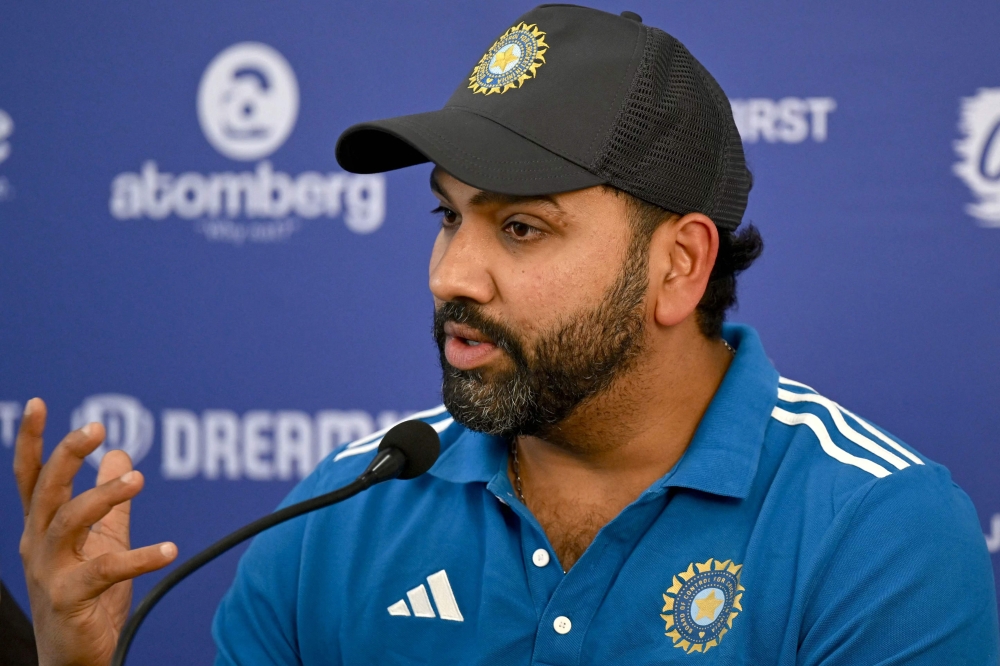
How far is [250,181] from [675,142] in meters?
1.03

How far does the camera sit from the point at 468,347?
3.60 feet

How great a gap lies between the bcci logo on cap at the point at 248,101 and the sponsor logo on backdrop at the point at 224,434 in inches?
20.4

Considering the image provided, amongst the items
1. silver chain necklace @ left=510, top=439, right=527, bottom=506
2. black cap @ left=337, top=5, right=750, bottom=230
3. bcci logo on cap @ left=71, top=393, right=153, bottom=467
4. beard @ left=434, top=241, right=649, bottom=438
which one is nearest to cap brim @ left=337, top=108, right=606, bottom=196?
black cap @ left=337, top=5, right=750, bottom=230

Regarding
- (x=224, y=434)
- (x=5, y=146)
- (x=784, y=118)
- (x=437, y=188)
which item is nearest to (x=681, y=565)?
(x=437, y=188)

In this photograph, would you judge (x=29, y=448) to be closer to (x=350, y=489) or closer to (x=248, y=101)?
(x=350, y=489)

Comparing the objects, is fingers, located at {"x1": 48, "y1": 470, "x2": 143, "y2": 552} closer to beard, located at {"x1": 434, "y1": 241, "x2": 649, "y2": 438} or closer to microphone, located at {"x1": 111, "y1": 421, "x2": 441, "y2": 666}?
microphone, located at {"x1": 111, "y1": 421, "x2": 441, "y2": 666}

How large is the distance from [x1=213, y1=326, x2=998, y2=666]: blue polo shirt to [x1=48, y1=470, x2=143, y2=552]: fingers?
30 cm

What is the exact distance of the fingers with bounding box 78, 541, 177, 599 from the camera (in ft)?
2.91

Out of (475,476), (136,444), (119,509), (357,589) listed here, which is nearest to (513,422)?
(475,476)

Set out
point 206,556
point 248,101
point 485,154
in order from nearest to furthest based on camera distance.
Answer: point 206,556
point 485,154
point 248,101

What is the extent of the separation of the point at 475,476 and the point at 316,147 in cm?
91

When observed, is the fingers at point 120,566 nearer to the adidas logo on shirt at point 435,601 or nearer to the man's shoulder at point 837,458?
the adidas logo on shirt at point 435,601

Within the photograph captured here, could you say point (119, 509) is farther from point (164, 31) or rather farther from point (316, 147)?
point (164, 31)

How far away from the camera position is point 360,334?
1878 millimetres
